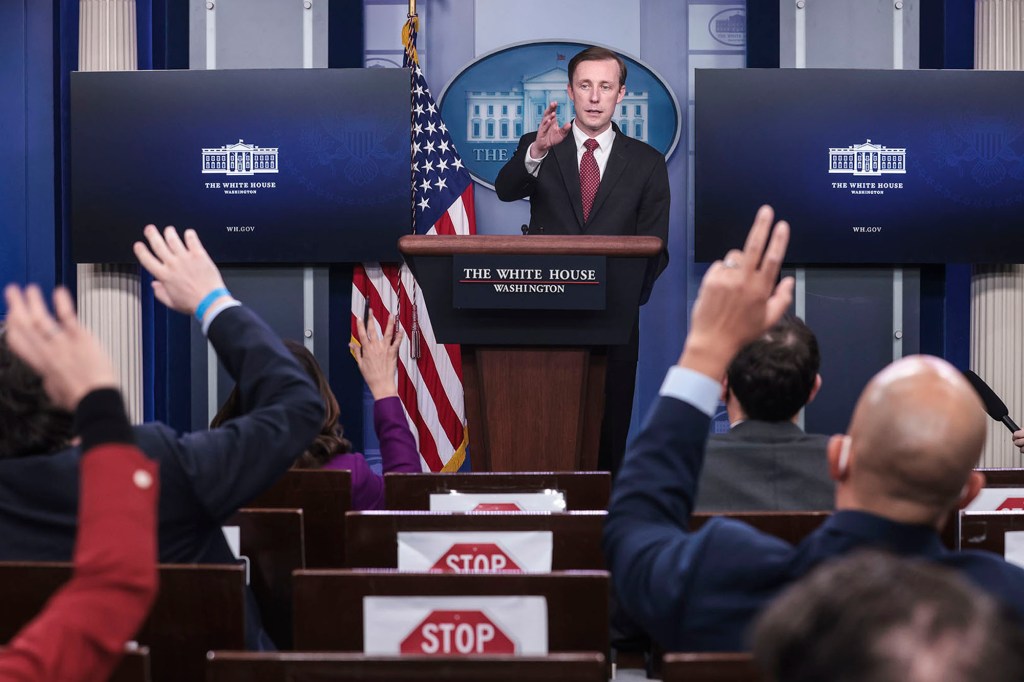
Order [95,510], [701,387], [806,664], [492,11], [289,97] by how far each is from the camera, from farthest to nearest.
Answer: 1. [492,11]
2. [289,97]
3. [701,387]
4. [95,510]
5. [806,664]

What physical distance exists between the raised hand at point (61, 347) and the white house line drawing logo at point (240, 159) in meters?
4.71

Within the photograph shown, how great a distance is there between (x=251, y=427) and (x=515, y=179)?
9.71 feet

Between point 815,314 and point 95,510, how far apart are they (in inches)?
210

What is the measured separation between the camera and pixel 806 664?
0.71 m

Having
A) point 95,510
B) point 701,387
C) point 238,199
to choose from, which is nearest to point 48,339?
point 95,510

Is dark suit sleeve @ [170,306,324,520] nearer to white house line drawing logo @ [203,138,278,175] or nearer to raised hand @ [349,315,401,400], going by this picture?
raised hand @ [349,315,401,400]

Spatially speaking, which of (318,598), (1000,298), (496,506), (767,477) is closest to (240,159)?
(496,506)

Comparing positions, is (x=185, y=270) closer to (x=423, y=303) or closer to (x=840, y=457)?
(x=840, y=457)

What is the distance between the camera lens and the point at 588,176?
194 inches

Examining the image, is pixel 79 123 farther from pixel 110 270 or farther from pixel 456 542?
pixel 456 542

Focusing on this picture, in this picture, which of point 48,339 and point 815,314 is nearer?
point 48,339

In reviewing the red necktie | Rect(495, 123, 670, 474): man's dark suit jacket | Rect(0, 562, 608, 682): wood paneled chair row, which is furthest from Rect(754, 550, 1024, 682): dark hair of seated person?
the red necktie

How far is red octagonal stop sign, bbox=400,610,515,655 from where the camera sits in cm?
159

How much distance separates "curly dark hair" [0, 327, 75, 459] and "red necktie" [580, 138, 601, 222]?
323cm
